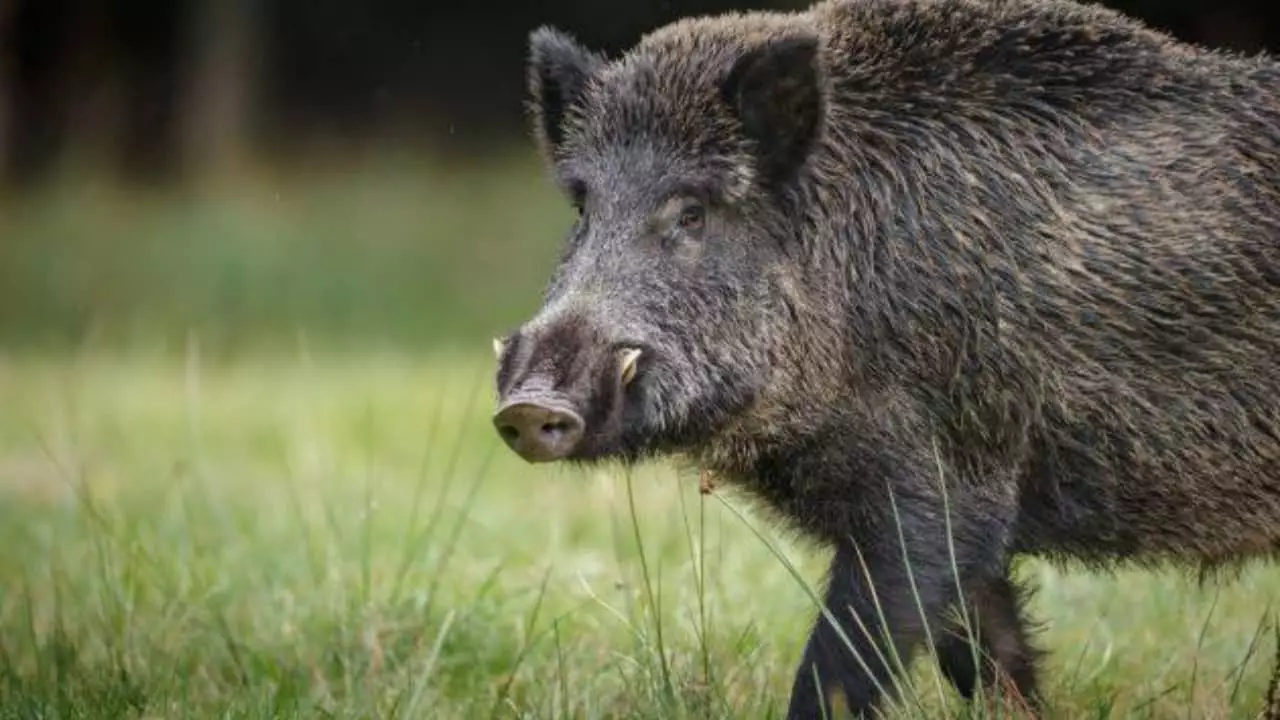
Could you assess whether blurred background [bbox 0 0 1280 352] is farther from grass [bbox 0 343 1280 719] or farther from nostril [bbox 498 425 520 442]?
nostril [bbox 498 425 520 442]

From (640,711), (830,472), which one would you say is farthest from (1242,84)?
(640,711)

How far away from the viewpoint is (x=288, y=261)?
Result: 14.2 metres

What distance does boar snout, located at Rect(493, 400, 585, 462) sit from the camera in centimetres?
365

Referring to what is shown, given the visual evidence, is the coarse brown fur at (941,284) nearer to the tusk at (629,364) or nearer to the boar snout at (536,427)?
the tusk at (629,364)

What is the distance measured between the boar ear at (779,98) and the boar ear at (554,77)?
411 mm

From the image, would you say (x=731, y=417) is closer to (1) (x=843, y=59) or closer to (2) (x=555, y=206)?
(1) (x=843, y=59)

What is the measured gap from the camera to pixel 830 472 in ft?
13.9

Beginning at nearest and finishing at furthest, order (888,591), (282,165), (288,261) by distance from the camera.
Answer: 1. (888,591)
2. (288,261)
3. (282,165)

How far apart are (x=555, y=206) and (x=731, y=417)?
36.6 ft

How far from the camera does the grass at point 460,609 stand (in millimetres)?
4340

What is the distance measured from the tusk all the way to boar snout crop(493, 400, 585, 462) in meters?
0.26

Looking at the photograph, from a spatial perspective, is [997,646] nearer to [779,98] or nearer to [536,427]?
[779,98]

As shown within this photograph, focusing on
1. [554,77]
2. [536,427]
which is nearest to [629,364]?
[536,427]

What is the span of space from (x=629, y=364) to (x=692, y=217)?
441 millimetres
